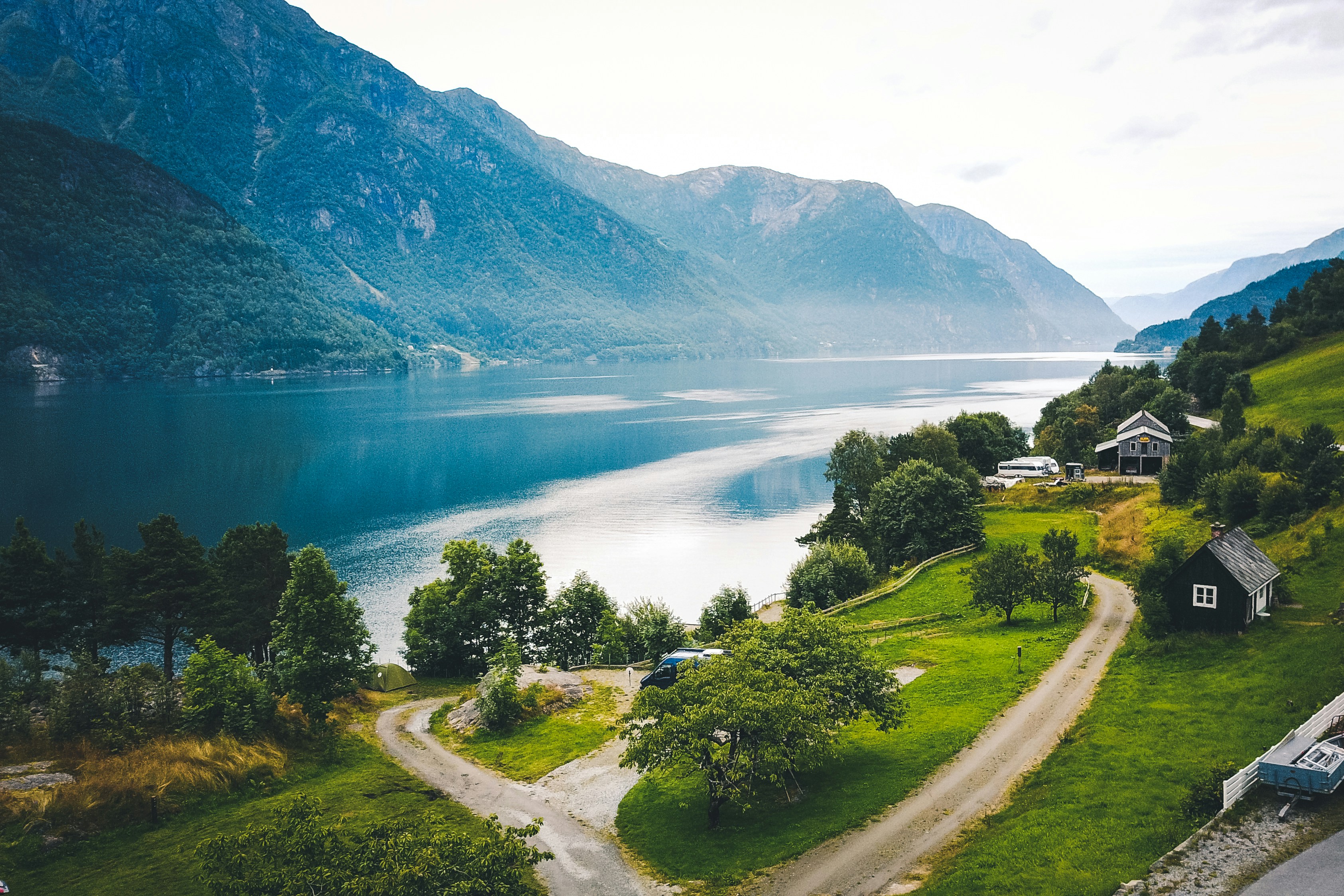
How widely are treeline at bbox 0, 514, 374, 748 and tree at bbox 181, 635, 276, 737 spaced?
1.8 inches

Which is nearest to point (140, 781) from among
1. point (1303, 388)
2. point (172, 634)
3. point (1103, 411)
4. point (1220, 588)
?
point (172, 634)

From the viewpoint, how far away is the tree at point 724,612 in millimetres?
46250

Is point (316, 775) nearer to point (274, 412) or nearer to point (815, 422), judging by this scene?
point (815, 422)

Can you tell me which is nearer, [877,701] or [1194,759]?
[1194,759]

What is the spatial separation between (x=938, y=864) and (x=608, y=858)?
8677 millimetres

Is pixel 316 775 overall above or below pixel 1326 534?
below

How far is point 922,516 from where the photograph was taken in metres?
63.1

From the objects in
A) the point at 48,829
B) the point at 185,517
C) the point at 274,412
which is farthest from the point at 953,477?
the point at 274,412

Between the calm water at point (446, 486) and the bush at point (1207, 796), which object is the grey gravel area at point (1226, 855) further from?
the calm water at point (446, 486)

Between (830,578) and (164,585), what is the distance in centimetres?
3958

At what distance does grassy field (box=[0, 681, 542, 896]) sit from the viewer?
2153 centimetres

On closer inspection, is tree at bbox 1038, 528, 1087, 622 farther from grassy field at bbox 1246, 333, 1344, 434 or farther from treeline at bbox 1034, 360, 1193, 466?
treeline at bbox 1034, 360, 1193, 466

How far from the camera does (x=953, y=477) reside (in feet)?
218

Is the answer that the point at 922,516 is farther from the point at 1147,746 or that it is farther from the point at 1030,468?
the point at 1147,746
